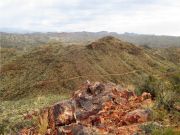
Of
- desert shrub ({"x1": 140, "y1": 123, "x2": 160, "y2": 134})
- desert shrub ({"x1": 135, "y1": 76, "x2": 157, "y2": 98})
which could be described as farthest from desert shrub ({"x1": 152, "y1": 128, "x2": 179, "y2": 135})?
desert shrub ({"x1": 135, "y1": 76, "x2": 157, "y2": 98})

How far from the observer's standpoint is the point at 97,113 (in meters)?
17.4

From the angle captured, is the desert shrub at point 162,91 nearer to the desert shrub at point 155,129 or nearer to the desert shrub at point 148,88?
the desert shrub at point 148,88

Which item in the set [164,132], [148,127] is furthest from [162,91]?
[164,132]

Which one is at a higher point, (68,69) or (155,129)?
(155,129)

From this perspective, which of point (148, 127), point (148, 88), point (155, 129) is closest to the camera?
point (155, 129)

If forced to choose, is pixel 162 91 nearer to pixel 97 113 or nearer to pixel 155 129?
pixel 97 113

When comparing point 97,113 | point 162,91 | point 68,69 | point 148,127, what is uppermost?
point 162,91

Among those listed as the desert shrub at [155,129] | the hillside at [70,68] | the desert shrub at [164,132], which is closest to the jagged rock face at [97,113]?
the desert shrub at [155,129]

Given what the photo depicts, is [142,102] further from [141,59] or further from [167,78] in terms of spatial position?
[141,59]

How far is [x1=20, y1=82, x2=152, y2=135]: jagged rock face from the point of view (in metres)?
15.2

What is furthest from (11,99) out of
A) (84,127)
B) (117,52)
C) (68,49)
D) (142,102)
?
(84,127)

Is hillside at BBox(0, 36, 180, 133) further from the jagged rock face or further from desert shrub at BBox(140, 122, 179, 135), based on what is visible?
desert shrub at BBox(140, 122, 179, 135)

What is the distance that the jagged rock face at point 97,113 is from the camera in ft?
49.9

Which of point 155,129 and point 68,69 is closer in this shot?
point 155,129
